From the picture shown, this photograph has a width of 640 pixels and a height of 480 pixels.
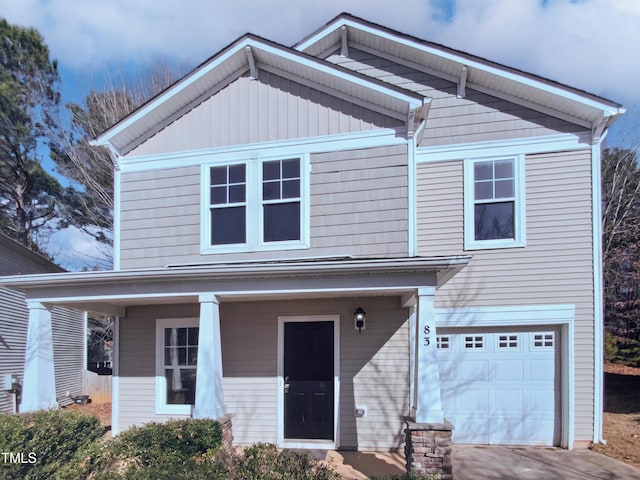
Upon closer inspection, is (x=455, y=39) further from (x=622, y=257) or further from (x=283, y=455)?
(x=283, y=455)

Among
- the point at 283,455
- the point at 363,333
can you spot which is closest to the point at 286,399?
the point at 363,333

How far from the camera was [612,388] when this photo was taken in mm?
11992

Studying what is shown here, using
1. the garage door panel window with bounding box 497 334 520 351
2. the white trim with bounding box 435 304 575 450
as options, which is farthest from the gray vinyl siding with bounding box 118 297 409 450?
the garage door panel window with bounding box 497 334 520 351

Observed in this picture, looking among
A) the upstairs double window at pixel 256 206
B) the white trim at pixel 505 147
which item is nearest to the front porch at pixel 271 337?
the upstairs double window at pixel 256 206

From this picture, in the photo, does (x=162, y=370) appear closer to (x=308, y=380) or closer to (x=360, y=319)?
(x=308, y=380)

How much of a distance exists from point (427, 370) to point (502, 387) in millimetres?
2595

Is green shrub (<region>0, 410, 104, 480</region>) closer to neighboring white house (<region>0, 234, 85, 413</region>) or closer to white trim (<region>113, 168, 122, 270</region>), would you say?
white trim (<region>113, 168, 122, 270</region>)

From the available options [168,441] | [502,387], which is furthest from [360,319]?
[168,441]

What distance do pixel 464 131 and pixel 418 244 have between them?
86.3 inches

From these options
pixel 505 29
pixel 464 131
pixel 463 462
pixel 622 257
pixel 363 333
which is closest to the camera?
pixel 463 462

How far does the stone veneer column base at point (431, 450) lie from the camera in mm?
5590

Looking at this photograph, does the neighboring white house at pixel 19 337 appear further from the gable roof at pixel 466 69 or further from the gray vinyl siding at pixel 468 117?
the gray vinyl siding at pixel 468 117

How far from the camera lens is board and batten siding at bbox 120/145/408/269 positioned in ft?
24.1

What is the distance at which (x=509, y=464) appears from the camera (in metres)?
6.58
